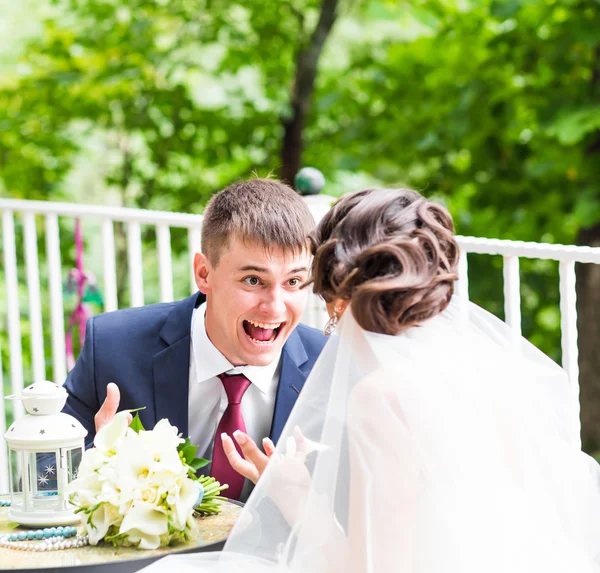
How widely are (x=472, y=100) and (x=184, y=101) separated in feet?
6.97

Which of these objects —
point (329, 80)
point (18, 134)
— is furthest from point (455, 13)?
point (18, 134)

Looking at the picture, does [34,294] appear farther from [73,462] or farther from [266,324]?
[73,462]

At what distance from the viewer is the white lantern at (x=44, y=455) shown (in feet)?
6.79

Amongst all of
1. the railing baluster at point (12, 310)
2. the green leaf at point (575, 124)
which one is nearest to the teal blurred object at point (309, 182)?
the railing baluster at point (12, 310)

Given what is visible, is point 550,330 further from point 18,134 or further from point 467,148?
point 18,134

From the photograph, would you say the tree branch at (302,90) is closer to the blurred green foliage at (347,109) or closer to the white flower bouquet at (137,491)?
the blurred green foliage at (347,109)

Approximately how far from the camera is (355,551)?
5.83 feet

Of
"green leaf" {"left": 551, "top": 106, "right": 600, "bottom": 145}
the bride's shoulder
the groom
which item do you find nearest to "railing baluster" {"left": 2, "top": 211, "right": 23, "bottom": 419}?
the groom

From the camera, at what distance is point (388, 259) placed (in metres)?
1.85

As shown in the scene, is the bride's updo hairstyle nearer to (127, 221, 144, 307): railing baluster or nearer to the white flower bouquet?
the white flower bouquet

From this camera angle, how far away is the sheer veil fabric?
1.78m

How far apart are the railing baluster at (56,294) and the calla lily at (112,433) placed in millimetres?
1848

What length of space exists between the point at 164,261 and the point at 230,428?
3.85 ft

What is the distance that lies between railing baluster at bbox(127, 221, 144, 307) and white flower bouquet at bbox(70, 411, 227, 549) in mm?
1753
